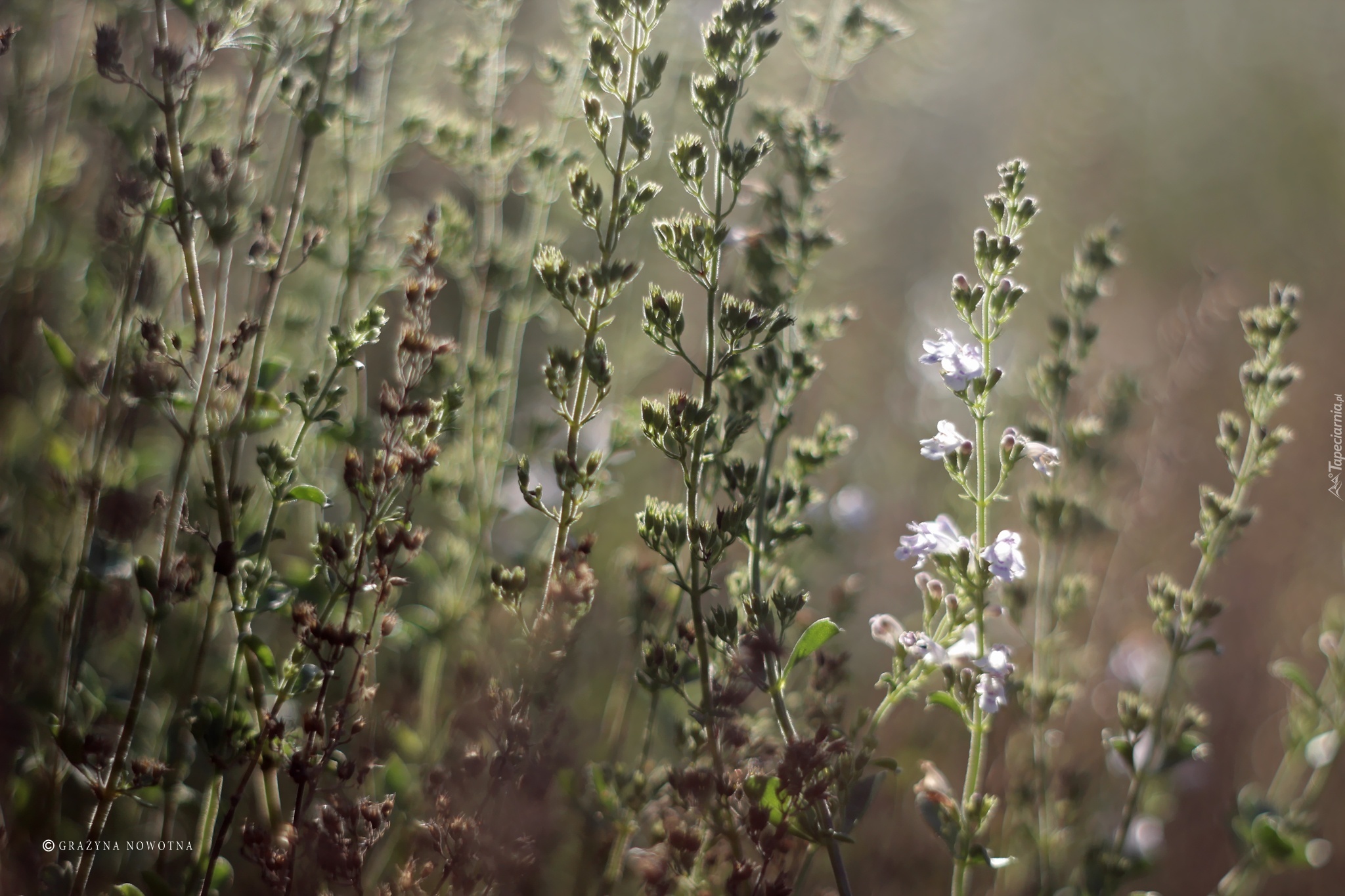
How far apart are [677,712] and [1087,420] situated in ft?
4.39

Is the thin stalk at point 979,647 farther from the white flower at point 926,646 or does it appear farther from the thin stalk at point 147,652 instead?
the thin stalk at point 147,652

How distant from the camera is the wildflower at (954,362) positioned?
5.18ft

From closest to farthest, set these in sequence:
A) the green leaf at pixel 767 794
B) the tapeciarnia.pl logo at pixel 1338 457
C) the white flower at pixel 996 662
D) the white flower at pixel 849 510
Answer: the green leaf at pixel 767 794 → the white flower at pixel 996 662 → the tapeciarnia.pl logo at pixel 1338 457 → the white flower at pixel 849 510

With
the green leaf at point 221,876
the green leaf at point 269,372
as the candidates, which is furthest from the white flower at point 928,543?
the green leaf at point 221,876

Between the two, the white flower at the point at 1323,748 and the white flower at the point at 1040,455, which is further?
the white flower at the point at 1323,748

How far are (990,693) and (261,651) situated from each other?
47.4 inches

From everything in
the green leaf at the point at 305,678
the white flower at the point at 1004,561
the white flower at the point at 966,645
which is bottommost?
the green leaf at the point at 305,678

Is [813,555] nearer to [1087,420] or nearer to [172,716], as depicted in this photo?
[1087,420]

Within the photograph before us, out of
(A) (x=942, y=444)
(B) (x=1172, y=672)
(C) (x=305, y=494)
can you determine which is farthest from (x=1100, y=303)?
(C) (x=305, y=494)

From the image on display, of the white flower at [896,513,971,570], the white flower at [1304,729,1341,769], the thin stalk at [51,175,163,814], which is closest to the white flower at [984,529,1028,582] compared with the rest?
the white flower at [896,513,971,570]

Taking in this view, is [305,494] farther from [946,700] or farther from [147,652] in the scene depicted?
[946,700]

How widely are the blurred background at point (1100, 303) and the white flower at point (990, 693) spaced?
0.74m

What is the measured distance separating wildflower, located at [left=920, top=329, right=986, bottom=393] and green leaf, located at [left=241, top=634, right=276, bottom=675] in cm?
120

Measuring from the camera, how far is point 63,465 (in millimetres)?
1949
